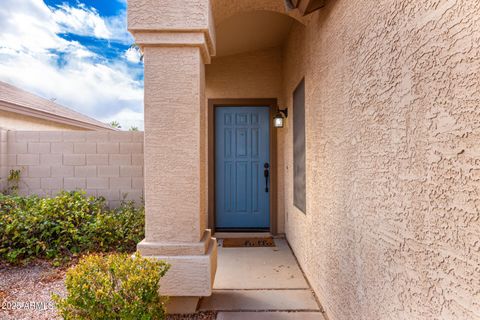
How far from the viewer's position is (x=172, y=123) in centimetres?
212

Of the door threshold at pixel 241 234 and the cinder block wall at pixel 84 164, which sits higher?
the cinder block wall at pixel 84 164

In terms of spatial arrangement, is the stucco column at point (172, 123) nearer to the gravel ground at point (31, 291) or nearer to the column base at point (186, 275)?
the column base at point (186, 275)

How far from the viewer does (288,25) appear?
393cm

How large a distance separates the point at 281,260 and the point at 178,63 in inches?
102

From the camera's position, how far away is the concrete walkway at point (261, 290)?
7.30 ft

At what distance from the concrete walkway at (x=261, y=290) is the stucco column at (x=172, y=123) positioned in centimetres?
48

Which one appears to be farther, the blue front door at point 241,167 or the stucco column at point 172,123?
the blue front door at point 241,167

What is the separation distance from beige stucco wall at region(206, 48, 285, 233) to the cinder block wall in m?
1.68

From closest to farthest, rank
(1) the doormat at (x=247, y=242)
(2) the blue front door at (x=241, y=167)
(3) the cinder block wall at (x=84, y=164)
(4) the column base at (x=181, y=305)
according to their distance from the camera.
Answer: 1. (4) the column base at (x=181, y=305)
2. (3) the cinder block wall at (x=84, y=164)
3. (1) the doormat at (x=247, y=242)
4. (2) the blue front door at (x=241, y=167)

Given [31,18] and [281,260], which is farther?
[31,18]

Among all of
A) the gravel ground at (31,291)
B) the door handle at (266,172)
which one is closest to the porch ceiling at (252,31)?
the door handle at (266,172)

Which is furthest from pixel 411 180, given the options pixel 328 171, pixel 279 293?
pixel 279 293

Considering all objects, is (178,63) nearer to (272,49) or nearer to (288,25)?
(288,25)

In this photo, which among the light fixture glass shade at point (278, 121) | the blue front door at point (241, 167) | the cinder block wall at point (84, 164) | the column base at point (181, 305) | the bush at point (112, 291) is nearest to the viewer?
the bush at point (112, 291)
